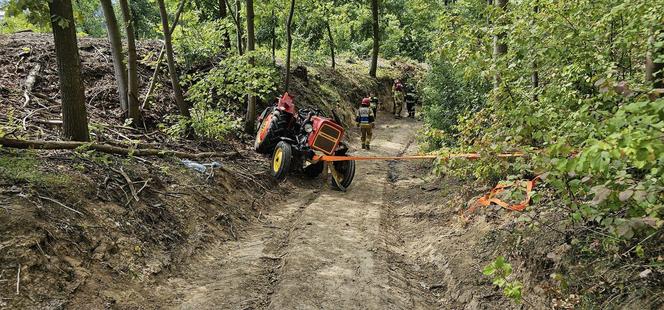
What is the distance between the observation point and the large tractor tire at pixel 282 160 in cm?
976

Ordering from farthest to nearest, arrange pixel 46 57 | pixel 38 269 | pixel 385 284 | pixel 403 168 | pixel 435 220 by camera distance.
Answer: pixel 403 168 → pixel 46 57 → pixel 435 220 → pixel 385 284 → pixel 38 269

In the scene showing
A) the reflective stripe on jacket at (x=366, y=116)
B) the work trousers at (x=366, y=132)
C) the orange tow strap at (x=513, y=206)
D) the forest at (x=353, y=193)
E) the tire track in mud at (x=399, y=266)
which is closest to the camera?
the forest at (x=353, y=193)

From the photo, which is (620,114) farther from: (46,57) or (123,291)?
(46,57)

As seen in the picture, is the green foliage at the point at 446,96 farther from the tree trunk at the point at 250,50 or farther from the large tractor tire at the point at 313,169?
the tree trunk at the point at 250,50

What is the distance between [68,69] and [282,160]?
460cm

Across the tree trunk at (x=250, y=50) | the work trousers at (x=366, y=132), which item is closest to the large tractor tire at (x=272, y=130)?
the tree trunk at (x=250, y=50)

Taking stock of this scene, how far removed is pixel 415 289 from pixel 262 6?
41.0 ft

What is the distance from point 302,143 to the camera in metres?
10.0

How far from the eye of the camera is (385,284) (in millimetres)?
5512

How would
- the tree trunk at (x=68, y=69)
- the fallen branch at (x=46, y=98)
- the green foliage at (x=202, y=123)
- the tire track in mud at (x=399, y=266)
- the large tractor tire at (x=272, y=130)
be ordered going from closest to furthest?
the tire track in mud at (x=399, y=266), the tree trunk at (x=68, y=69), the fallen branch at (x=46, y=98), the green foliage at (x=202, y=123), the large tractor tire at (x=272, y=130)

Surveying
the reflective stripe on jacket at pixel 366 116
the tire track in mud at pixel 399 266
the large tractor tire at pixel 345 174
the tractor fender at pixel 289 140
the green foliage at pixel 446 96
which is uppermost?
the green foliage at pixel 446 96

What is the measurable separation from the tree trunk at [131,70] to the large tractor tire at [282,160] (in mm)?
3033

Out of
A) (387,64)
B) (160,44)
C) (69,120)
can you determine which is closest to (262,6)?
(160,44)

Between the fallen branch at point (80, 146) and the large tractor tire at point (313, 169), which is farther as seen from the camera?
the large tractor tire at point (313, 169)
